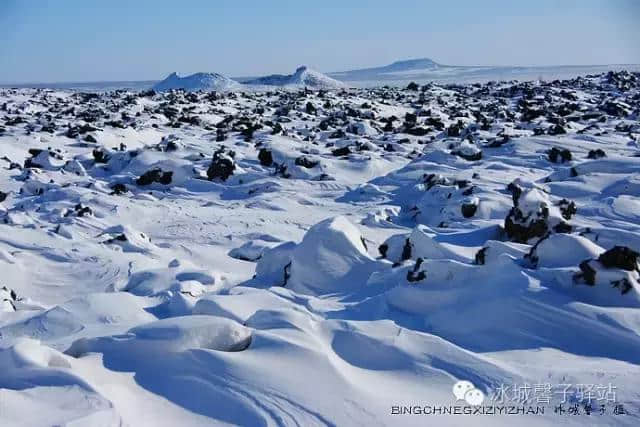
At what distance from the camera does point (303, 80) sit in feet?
122

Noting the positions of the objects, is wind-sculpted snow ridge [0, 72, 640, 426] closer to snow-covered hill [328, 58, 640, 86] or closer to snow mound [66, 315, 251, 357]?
snow mound [66, 315, 251, 357]

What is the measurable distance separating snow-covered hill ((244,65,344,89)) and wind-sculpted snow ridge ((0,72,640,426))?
25.3 metres

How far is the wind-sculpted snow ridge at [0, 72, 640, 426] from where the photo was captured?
2434mm

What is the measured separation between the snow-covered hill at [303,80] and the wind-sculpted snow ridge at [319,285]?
83.2 feet

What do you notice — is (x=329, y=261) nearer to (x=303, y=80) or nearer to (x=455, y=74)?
(x=303, y=80)

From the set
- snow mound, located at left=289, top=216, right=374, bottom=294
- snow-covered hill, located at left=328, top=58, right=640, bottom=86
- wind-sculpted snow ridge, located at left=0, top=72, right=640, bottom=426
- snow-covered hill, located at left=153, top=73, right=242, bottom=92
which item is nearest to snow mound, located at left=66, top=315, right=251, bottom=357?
wind-sculpted snow ridge, located at left=0, top=72, right=640, bottom=426

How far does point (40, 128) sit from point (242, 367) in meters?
15.0

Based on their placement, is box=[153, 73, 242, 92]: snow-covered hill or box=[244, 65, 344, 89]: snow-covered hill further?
box=[244, 65, 344, 89]: snow-covered hill

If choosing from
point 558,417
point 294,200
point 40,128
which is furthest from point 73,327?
point 40,128

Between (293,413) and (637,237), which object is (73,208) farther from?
(637,237)

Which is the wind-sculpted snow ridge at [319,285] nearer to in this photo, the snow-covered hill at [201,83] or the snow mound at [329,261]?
the snow mound at [329,261]

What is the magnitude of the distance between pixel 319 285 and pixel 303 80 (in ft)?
112

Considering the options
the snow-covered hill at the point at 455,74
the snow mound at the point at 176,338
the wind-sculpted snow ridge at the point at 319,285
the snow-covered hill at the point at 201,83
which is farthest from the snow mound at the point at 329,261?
the snow-covered hill at the point at 455,74

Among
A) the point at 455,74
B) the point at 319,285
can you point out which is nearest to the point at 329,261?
the point at 319,285
